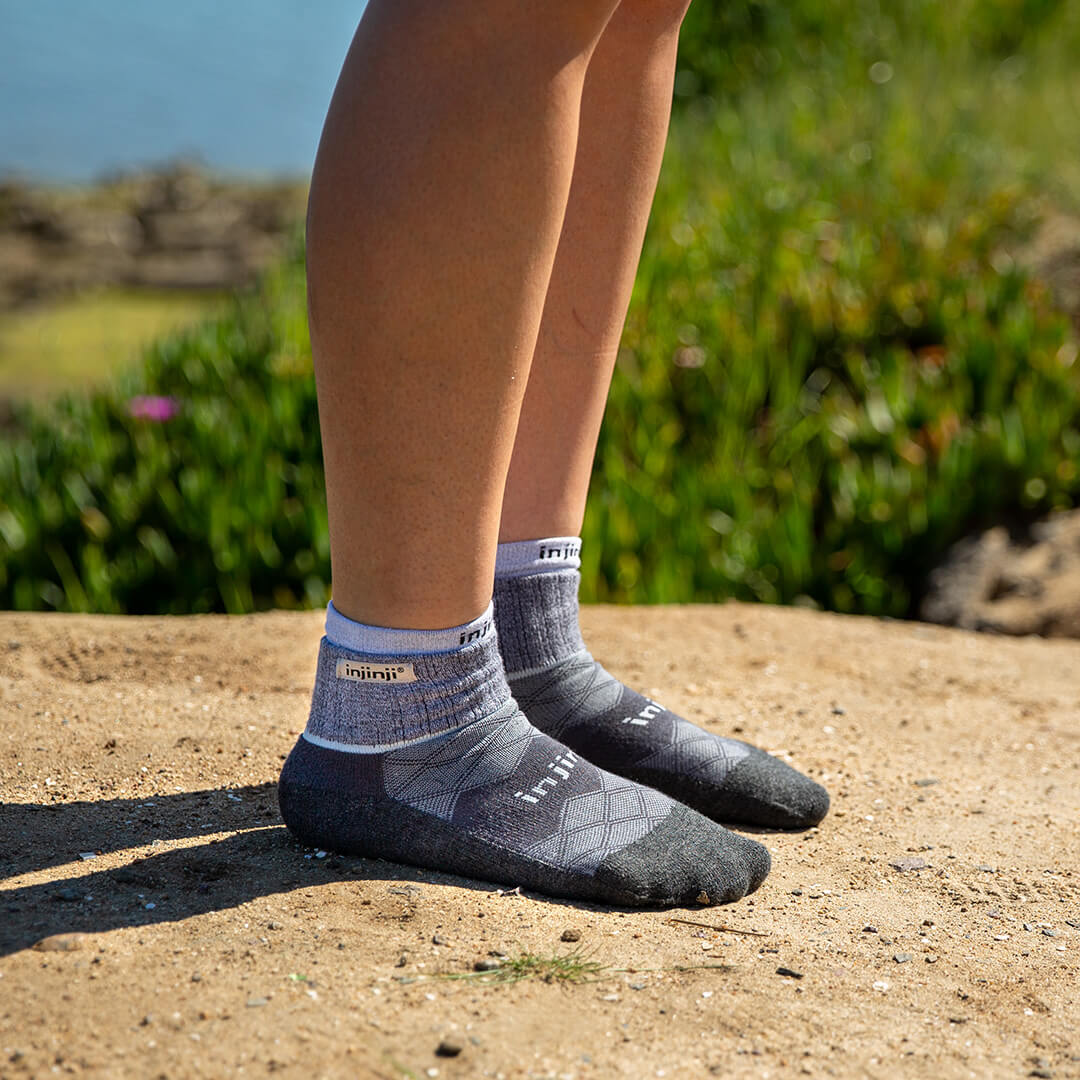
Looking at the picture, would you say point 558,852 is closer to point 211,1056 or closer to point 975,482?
point 211,1056

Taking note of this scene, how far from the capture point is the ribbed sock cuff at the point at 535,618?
1.30 meters

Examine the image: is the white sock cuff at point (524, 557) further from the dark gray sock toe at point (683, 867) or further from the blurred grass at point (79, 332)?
the blurred grass at point (79, 332)

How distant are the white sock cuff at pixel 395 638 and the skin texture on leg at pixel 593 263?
0.73 ft

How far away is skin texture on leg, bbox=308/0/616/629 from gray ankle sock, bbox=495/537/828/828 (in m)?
0.30

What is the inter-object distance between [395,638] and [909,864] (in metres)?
0.58

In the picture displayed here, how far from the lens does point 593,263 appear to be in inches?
49.9

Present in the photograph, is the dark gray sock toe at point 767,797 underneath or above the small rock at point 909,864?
above

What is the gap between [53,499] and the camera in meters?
2.82

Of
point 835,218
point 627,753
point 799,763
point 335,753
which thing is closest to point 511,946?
point 335,753

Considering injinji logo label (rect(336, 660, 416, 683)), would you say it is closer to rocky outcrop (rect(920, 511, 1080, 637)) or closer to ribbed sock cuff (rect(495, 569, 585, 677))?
ribbed sock cuff (rect(495, 569, 585, 677))

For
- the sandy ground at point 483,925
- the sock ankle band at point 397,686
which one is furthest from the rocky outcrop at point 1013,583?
the sock ankle band at point 397,686

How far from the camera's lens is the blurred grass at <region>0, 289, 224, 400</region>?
15.6ft

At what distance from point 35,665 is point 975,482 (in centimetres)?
189

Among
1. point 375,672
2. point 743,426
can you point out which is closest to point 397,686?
point 375,672
